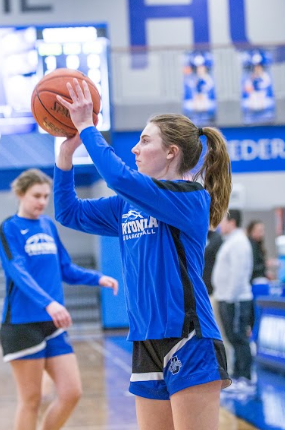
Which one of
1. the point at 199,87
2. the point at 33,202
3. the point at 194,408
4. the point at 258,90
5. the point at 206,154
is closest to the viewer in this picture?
the point at 194,408

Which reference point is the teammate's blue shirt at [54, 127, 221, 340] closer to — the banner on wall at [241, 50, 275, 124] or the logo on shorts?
the logo on shorts

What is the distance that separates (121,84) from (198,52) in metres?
1.99

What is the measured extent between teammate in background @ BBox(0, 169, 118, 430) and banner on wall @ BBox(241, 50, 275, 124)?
10154mm

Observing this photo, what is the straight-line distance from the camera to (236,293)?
7.34 meters

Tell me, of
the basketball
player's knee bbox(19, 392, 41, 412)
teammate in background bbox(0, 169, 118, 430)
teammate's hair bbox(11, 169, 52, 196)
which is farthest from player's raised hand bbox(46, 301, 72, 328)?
the basketball

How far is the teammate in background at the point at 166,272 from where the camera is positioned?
8.40ft

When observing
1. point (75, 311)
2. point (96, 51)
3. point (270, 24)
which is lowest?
point (75, 311)

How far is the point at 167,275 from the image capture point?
2.62 meters

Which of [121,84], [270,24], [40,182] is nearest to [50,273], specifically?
[40,182]

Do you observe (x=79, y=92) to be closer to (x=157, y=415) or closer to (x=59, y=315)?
(x=157, y=415)

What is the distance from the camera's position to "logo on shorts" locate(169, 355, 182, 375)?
8.52 feet

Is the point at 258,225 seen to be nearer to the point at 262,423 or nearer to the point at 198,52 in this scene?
the point at 198,52

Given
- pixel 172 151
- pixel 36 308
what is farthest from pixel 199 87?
pixel 172 151

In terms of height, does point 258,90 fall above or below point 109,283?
above
